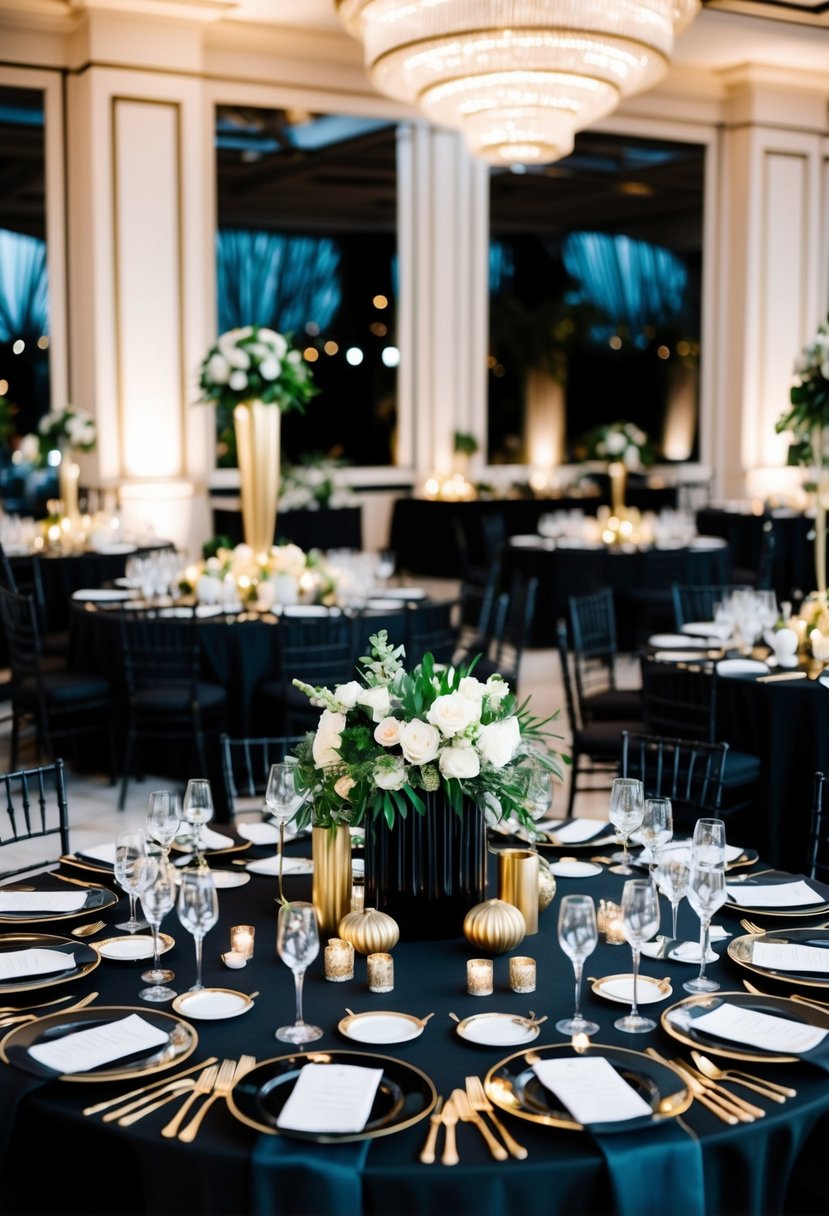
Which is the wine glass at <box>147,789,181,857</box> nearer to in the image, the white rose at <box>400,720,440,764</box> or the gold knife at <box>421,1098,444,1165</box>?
the white rose at <box>400,720,440,764</box>

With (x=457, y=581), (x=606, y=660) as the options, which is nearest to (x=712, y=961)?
(x=606, y=660)

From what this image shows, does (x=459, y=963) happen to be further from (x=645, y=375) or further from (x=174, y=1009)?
(x=645, y=375)

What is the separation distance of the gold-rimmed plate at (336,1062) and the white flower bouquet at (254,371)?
5.48 metres

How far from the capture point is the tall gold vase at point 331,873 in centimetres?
278

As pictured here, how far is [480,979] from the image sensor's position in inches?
98.5

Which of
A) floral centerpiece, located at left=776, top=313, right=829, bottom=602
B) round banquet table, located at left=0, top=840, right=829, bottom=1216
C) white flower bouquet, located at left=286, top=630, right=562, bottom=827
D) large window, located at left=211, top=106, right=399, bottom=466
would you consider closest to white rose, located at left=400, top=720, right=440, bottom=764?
white flower bouquet, located at left=286, top=630, right=562, bottom=827

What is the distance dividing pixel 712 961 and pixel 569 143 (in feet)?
17.9

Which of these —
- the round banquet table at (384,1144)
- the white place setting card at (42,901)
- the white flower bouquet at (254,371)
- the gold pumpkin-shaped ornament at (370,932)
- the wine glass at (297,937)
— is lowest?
the round banquet table at (384,1144)

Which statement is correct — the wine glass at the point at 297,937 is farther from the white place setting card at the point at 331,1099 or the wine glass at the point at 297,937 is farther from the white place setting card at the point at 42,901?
the white place setting card at the point at 42,901

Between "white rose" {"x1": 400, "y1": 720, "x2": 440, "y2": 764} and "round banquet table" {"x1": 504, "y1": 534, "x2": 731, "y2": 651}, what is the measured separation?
23.7 feet

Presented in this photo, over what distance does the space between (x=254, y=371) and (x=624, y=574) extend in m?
3.72

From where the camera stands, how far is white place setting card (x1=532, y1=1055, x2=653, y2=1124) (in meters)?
2.04

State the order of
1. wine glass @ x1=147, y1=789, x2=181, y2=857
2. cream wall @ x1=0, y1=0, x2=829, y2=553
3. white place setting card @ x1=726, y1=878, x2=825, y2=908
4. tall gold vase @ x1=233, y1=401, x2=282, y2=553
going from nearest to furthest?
wine glass @ x1=147, y1=789, x2=181, y2=857 < white place setting card @ x1=726, y1=878, x2=825, y2=908 < tall gold vase @ x1=233, y1=401, x2=282, y2=553 < cream wall @ x1=0, y1=0, x2=829, y2=553

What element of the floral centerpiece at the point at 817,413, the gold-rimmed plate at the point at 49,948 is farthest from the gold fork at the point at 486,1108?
the floral centerpiece at the point at 817,413
